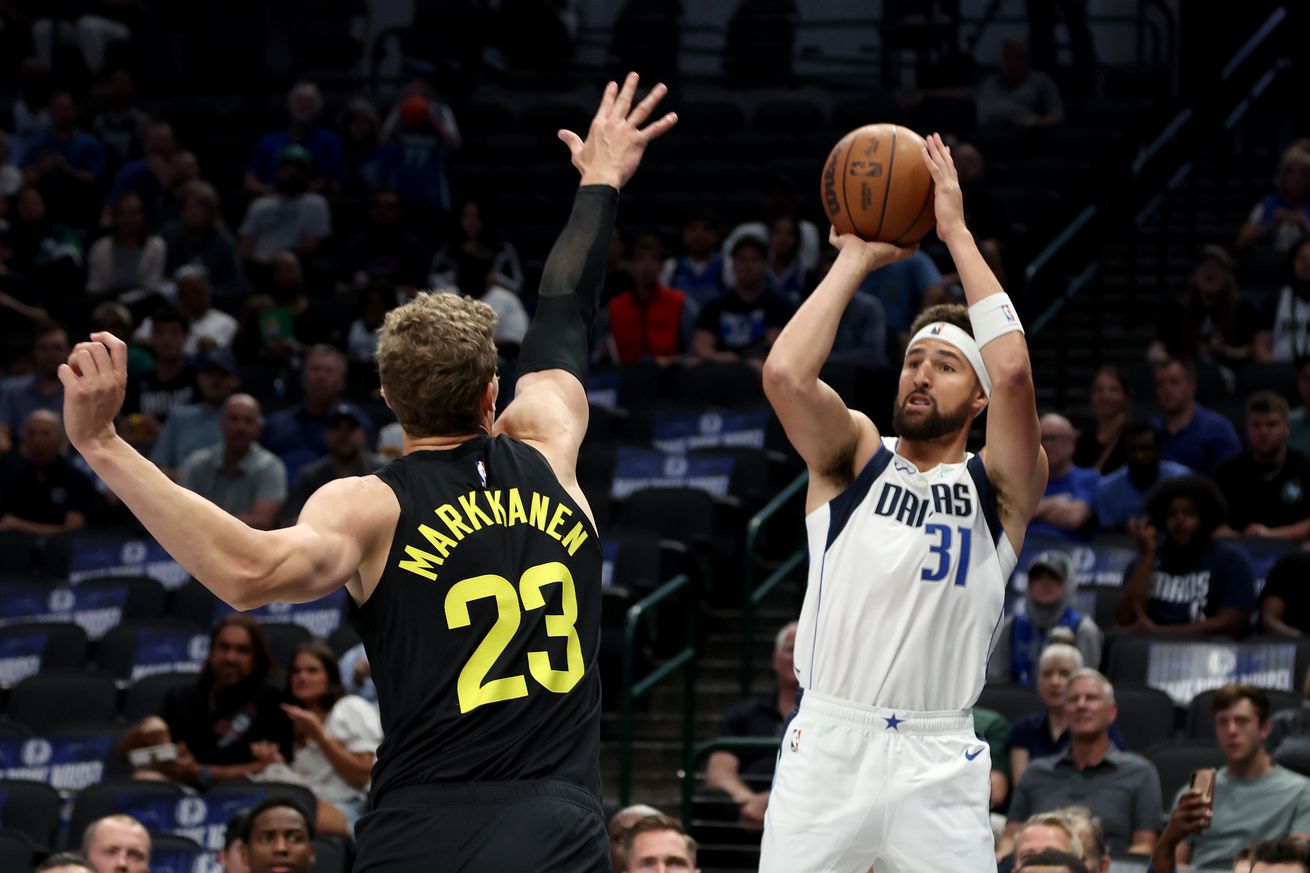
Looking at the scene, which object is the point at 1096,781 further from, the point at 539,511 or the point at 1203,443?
the point at 539,511

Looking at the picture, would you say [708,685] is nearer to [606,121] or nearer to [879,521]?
[879,521]

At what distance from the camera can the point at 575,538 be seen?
4227 millimetres

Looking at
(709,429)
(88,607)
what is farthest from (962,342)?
(88,607)

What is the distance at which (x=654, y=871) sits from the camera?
732 centimetres

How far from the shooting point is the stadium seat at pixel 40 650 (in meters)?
11.6

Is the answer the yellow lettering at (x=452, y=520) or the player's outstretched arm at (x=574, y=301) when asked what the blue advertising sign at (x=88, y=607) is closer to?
the player's outstretched arm at (x=574, y=301)

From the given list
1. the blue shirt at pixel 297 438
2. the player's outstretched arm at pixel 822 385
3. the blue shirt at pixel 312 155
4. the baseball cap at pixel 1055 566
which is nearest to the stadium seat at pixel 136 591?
the blue shirt at pixel 297 438

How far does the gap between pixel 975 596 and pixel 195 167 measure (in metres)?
12.5

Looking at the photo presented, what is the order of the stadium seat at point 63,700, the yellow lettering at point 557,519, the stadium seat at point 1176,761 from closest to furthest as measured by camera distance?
the yellow lettering at point 557,519
the stadium seat at point 1176,761
the stadium seat at point 63,700

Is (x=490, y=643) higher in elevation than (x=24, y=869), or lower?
higher

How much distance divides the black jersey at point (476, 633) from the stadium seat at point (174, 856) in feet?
16.6

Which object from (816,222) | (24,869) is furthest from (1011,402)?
(816,222)

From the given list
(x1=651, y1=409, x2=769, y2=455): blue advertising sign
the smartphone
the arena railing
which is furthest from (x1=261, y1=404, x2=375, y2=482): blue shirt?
the smartphone

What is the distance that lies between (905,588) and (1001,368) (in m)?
0.63
